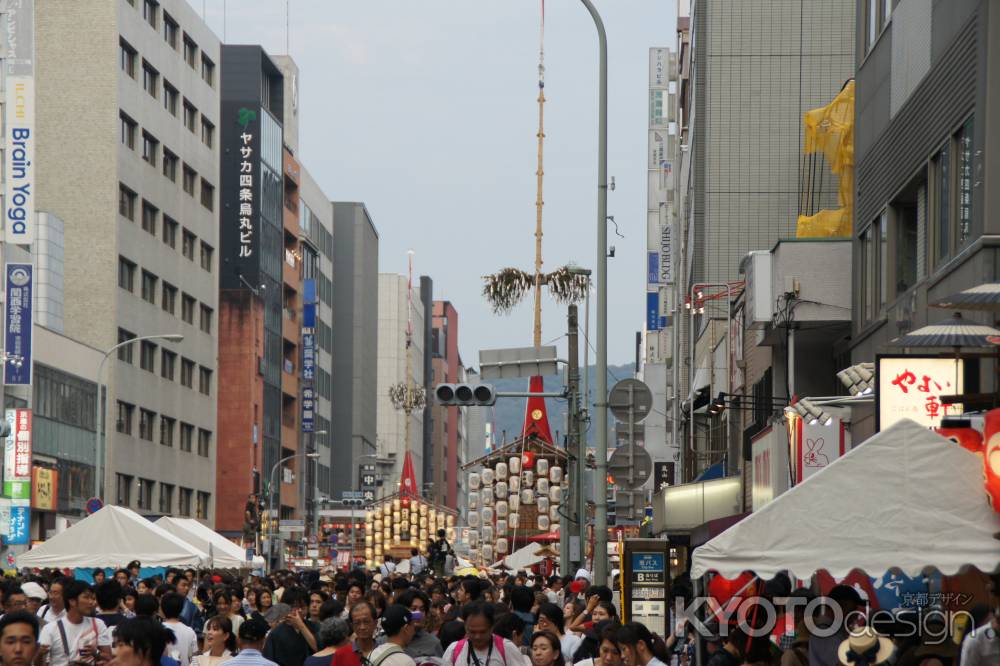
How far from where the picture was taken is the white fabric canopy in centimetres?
1059

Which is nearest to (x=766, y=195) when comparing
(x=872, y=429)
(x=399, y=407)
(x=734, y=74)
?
(x=734, y=74)

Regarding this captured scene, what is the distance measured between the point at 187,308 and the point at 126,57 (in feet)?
49.1

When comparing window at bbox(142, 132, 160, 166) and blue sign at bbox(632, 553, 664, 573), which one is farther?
window at bbox(142, 132, 160, 166)

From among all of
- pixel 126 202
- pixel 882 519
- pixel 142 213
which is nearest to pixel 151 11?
pixel 142 213

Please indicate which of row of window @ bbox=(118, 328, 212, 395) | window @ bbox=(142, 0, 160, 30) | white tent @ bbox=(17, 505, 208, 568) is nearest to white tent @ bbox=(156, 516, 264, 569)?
white tent @ bbox=(17, 505, 208, 568)

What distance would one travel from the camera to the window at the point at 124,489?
71375 millimetres

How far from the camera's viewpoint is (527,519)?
195ft

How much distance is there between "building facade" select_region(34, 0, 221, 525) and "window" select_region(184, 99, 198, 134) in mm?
101

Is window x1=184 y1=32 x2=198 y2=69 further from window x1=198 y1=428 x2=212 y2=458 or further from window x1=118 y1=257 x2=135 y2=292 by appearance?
window x1=198 y1=428 x2=212 y2=458

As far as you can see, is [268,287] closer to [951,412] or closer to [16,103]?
[16,103]

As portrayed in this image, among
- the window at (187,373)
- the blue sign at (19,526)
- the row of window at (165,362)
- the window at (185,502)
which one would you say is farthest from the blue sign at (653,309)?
the blue sign at (19,526)

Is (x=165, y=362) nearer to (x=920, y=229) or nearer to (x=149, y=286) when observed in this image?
(x=149, y=286)

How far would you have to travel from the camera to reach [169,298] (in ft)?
264

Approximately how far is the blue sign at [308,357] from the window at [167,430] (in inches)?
1164
